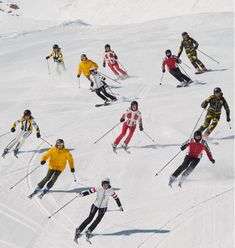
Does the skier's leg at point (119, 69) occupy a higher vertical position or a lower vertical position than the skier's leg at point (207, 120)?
higher

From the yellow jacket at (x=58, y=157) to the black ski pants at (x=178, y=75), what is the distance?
8659mm

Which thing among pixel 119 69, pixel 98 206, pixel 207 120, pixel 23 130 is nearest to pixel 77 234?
pixel 98 206

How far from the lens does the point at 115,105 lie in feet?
66.0

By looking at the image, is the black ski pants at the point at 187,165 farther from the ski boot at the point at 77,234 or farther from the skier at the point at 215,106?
the ski boot at the point at 77,234

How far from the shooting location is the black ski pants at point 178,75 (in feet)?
68.6

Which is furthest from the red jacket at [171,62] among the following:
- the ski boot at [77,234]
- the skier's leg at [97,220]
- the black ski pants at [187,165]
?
the ski boot at [77,234]

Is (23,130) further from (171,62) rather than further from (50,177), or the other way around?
(171,62)

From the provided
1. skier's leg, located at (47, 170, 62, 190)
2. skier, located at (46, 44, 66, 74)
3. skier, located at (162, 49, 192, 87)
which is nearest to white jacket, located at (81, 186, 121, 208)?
skier's leg, located at (47, 170, 62, 190)

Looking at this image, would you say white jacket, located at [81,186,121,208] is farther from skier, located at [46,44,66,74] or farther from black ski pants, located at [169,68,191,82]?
skier, located at [46,44,66,74]

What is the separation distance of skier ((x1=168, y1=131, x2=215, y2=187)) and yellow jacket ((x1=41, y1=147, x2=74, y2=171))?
2.84 metres

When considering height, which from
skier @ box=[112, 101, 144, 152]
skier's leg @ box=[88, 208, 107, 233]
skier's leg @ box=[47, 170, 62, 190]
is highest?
skier @ box=[112, 101, 144, 152]

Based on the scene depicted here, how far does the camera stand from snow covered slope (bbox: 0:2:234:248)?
11984mm

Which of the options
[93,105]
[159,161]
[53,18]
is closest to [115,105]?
[93,105]

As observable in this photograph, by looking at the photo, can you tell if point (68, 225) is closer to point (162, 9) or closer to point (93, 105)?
point (93, 105)
